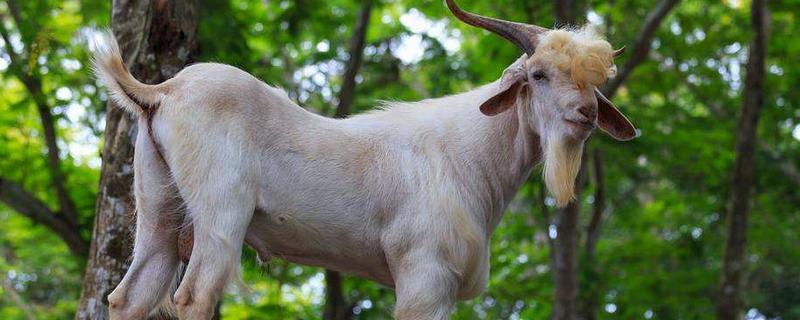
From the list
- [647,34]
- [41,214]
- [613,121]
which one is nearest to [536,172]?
[647,34]

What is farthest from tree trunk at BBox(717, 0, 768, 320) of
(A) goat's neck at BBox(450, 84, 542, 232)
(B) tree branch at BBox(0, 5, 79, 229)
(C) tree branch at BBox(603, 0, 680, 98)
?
(A) goat's neck at BBox(450, 84, 542, 232)

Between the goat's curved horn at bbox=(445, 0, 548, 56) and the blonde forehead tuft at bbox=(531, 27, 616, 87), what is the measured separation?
5cm

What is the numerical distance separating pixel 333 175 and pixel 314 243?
1.09 feet

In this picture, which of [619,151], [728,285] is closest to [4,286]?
[619,151]

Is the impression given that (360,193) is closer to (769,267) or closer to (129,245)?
(129,245)

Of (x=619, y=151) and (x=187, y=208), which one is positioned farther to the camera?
(x=619, y=151)

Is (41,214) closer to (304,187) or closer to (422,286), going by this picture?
(304,187)

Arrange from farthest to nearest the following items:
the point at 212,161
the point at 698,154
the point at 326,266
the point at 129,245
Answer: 1. the point at 698,154
2. the point at 129,245
3. the point at 326,266
4. the point at 212,161

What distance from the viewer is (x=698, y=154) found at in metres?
15.6

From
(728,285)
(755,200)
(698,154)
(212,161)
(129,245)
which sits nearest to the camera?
(212,161)

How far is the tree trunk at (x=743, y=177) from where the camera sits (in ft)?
43.8

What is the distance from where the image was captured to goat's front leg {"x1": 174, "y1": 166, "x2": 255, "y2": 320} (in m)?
4.54

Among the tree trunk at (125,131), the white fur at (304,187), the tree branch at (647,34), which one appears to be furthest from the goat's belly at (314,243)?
the tree branch at (647,34)

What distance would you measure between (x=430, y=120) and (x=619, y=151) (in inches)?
357
